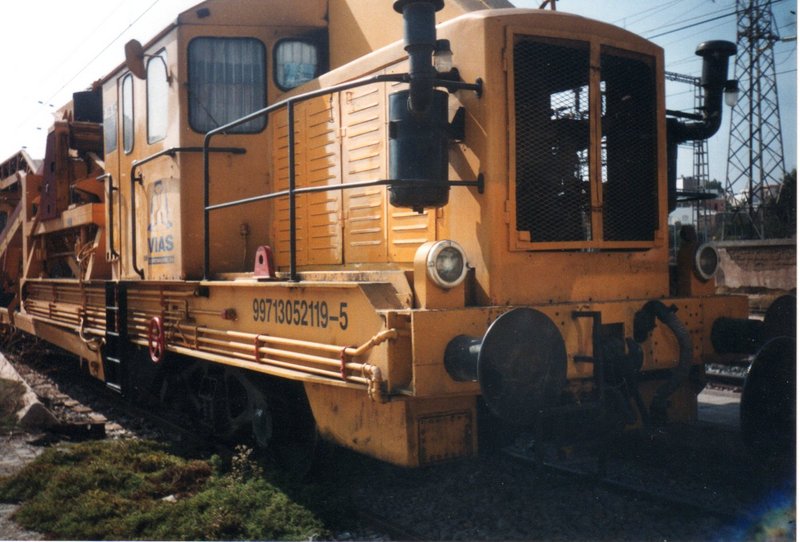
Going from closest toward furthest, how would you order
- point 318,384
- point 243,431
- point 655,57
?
point 318,384
point 655,57
point 243,431

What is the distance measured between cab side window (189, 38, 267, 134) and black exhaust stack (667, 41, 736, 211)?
2861 mm

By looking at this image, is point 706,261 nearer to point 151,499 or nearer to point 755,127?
point 755,127

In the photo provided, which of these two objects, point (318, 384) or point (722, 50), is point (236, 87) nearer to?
point (318, 384)

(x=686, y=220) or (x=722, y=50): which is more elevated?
(x=722, y=50)

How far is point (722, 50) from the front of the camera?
4867 millimetres

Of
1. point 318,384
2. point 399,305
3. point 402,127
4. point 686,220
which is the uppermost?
point 402,127

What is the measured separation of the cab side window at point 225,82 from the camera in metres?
5.46

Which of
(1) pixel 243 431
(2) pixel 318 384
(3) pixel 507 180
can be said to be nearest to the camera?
(3) pixel 507 180

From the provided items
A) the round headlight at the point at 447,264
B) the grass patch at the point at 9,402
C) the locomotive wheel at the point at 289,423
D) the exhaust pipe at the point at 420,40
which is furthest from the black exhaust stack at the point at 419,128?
the grass patch at the point at 9,402

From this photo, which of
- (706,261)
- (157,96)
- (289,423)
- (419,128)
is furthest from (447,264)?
(157,96)

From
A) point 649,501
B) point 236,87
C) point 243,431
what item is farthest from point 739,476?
point 236,87

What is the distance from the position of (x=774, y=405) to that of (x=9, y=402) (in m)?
5.88

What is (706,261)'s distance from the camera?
15.9ft

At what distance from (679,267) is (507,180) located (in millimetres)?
1660
